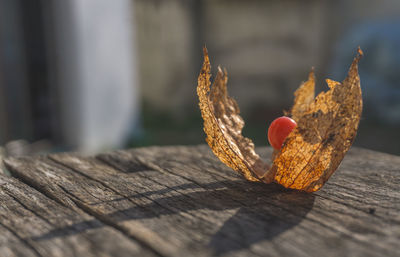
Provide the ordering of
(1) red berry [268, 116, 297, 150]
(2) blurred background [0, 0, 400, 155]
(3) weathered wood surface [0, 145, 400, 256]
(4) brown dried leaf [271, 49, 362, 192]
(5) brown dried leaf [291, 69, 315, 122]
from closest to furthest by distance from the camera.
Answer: (3) weathered wood surface [0, 145, 400, 256] → (4) brown dried leaf [271, 49, 362, 192] → (1) red berry [268, 116, 297, 150] → (5) brown dried leaf [291, 69, 315, 122] → (2) blurred background [0, 0, 400, 155]

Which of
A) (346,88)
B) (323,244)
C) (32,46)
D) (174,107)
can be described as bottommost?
(174,107)

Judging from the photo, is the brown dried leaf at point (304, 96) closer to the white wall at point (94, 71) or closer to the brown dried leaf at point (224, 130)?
the brown dried leaf at point (224, 130)

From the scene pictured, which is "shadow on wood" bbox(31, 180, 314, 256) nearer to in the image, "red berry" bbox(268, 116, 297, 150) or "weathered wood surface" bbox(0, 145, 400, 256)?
"weathered wood surface" bbox(0, 145, 400, 256)

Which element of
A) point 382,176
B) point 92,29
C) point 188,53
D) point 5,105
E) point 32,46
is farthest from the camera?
point 188,53

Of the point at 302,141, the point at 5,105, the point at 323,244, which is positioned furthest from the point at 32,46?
the point at 323,244

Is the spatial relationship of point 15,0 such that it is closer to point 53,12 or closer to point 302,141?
point 53,12

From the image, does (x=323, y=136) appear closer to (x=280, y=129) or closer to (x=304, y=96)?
(x=280, y=129)

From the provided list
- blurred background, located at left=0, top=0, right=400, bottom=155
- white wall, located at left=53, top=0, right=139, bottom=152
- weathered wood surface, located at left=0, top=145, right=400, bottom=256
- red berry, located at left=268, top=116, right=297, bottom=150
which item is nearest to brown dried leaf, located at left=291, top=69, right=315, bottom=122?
red berry, located at left=268, top=116, right=297, bottom=150
